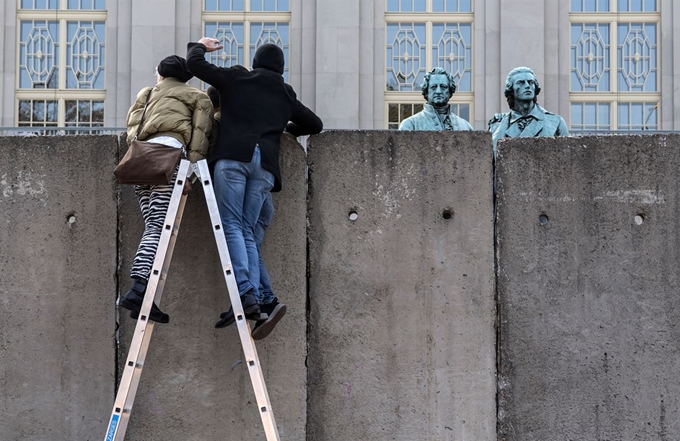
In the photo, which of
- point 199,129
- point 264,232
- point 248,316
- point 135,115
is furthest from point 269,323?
point 135,115

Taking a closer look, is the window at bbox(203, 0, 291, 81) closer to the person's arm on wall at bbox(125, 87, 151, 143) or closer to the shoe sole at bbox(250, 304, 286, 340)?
the person's arm on wall at bbox(125, 87, 151, 143)

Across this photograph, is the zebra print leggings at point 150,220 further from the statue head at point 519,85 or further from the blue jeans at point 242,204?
the statue head at point 519,85

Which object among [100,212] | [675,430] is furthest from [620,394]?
[100,212]

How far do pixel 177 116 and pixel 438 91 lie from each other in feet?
11.6

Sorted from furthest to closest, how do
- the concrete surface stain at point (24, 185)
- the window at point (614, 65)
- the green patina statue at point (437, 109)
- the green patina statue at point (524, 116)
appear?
the window at point (614, 65)
the green patina statue at point (437, 109)
the green patina statue at point (524, 116)
the concrete surface stain at point (24, 185)

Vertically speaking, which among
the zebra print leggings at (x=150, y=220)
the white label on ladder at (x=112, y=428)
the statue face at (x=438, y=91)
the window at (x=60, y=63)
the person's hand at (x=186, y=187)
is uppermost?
the window at (x=60, y=63)

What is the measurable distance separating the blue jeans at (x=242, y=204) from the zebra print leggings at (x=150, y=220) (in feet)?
1.19

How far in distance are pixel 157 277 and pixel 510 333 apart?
2742 millimetres

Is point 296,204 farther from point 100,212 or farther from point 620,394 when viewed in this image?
point 620,394

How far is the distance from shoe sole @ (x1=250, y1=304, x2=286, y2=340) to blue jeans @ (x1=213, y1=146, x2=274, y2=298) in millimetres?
215

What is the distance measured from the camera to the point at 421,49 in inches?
1077

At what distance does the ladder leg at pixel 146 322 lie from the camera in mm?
8453

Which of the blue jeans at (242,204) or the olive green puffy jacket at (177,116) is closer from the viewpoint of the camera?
the blue jeans at (242,204)

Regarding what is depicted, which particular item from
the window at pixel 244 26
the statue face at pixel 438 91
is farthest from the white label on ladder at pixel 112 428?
the window at pixel 244 26
